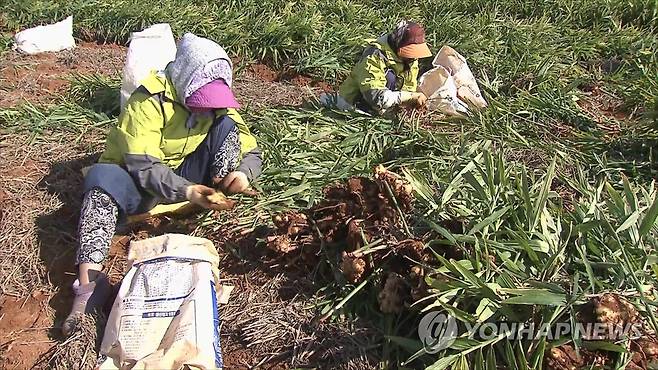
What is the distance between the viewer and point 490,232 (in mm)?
2219

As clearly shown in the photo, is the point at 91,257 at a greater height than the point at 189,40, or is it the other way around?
the point at 189,40

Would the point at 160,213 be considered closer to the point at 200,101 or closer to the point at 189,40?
the point at 200,101

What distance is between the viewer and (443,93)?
12.2 feet

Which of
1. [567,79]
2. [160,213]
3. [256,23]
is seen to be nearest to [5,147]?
[160,213]

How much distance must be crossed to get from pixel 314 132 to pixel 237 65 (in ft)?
3.66

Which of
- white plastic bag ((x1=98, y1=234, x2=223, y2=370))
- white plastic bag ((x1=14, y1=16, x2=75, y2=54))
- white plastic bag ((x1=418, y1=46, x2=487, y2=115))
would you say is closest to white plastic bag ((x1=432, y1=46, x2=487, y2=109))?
white plastic bag ((x1=418, y1=46, x2=487, y2=115))

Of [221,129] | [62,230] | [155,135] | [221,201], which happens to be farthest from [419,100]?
[62,230]

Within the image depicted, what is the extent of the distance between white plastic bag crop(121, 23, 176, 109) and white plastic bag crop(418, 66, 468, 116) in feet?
4.80

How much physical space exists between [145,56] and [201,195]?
1.24 metres

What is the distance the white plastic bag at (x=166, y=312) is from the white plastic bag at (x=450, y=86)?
1.83m

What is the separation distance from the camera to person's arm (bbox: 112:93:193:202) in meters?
2.58

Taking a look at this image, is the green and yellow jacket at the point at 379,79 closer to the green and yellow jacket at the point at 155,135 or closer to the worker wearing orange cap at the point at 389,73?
the worker wearing orange cap at the point at 389,73

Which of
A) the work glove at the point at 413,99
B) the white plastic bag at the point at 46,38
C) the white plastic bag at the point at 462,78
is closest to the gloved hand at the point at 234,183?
the work glove at the point at 413,99

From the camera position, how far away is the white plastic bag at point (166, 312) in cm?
201
